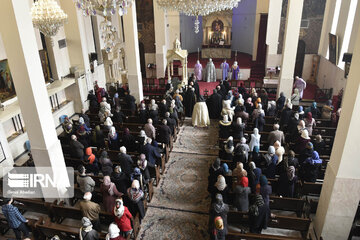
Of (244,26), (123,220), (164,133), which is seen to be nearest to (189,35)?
(244,26)

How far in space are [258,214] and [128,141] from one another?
4749 millimetres

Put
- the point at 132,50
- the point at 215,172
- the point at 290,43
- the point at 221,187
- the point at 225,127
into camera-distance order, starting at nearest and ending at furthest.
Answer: the point at 221,187 < the point at 215,172 < the point at 225,127 < the point at 290,43 < the point at 132,50

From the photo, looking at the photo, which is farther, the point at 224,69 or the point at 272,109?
the point at 224,69

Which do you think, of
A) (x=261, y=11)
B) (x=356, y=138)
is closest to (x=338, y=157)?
(x=356, y=138)

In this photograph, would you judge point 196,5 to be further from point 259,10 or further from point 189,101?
point 259,10

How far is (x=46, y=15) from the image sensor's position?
351 inches

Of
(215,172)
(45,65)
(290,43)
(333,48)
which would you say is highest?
(290,43)

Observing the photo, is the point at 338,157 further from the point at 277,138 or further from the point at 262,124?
the point at 262,124

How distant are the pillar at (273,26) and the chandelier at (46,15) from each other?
12482mm

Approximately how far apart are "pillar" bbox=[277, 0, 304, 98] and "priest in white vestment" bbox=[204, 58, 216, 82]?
18.0ft

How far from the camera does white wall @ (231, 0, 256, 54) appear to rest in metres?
22.8

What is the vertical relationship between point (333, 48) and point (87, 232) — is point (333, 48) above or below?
above

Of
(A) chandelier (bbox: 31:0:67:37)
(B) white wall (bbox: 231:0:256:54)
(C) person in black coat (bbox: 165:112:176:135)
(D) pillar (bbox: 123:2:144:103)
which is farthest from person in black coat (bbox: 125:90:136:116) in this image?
(B) white wall (bbox: 231:0:256:54)

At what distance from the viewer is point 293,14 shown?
1214cm
